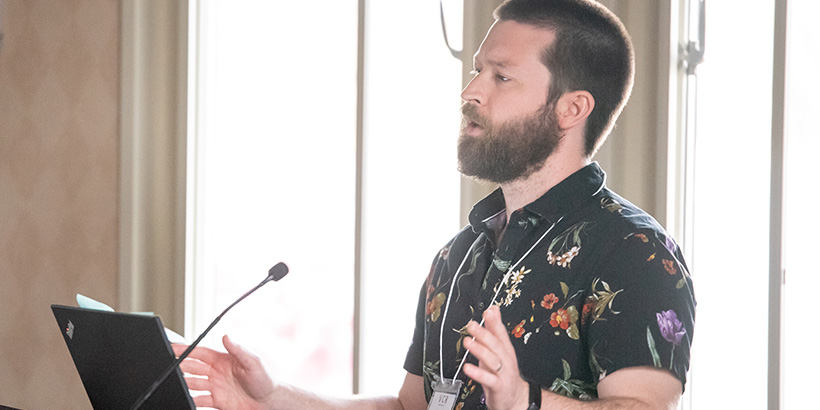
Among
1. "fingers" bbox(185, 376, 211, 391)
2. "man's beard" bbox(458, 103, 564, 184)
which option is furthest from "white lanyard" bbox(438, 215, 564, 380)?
"fingers" bbox(185, 376, 211, 391)

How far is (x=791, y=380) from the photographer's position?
190 centimetres

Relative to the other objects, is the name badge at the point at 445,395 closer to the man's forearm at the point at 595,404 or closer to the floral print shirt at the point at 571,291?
the floral print shirt at the point at 571,291

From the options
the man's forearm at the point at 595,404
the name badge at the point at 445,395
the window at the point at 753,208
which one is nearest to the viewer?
the man's forearm at the point at 595,404

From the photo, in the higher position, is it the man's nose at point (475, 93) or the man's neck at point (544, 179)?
the man's nose at point (475, 93)

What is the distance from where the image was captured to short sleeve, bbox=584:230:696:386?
1246 millimetres

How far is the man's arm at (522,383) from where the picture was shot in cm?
107

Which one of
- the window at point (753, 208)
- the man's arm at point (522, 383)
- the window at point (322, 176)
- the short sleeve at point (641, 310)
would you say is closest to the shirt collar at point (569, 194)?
the short sleeve at point (641, 310)

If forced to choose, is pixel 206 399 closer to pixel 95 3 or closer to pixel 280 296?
pixel 280 296

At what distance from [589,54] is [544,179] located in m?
0.26

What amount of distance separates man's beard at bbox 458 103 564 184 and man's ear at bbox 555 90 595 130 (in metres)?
0.01

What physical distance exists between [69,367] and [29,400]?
0.29m

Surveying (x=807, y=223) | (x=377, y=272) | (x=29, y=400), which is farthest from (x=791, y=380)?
(x=29, y=400)

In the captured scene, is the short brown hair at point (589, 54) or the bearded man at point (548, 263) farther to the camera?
the short brown hair at point (589, 54)

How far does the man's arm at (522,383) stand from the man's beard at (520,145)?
0.46 meters
